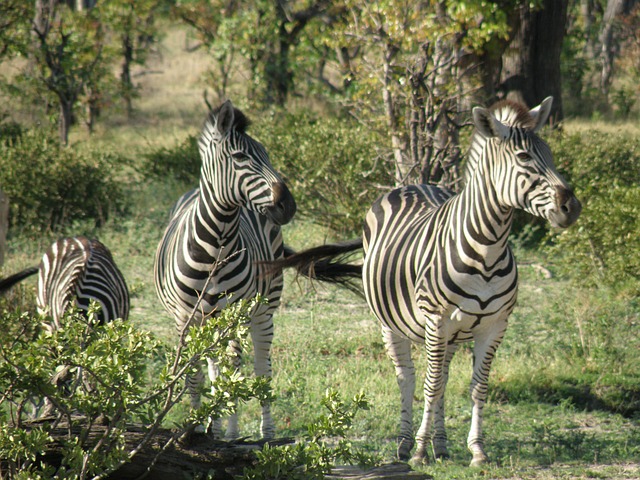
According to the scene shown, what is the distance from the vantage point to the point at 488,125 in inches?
189

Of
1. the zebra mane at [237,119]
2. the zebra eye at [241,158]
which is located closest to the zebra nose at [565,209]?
the zebra eye at [241,158]

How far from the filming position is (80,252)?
22.0 ft

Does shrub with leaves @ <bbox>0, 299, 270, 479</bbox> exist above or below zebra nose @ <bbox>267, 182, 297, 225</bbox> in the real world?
below

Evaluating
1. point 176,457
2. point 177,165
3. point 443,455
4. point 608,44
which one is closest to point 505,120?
point 443,455

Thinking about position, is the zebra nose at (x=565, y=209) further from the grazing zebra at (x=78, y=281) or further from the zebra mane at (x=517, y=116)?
the grazing zebra at (x=78, y=281)

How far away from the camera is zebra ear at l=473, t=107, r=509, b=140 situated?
473 centimetres

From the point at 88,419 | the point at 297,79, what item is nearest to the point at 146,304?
the point at 88,419

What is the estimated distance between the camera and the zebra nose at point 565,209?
4.43 metres

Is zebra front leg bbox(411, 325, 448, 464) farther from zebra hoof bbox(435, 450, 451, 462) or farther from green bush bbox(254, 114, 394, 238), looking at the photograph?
green bush bbox(254, 114, 394, 238)

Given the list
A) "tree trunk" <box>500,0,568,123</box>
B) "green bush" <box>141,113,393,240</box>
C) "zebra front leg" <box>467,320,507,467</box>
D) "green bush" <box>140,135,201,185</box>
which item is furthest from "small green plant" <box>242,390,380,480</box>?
"tree trunk" <box>500,0,568,123</box>

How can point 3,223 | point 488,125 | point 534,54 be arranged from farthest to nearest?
point 534,54 < point 3,223 < point 488,125

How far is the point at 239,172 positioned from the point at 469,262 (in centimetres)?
145

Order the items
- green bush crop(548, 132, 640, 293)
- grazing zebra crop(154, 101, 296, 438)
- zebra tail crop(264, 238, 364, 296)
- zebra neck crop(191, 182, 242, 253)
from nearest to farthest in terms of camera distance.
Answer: grazing zebra crop(154, 101, 296, 438)
zebra neck crop(191, 182, 242, 253)
zebra tail crop(264, 238, 364, 296)
green bush crop(548, 132, 640, 293)

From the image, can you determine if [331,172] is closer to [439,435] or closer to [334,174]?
[334,174]
